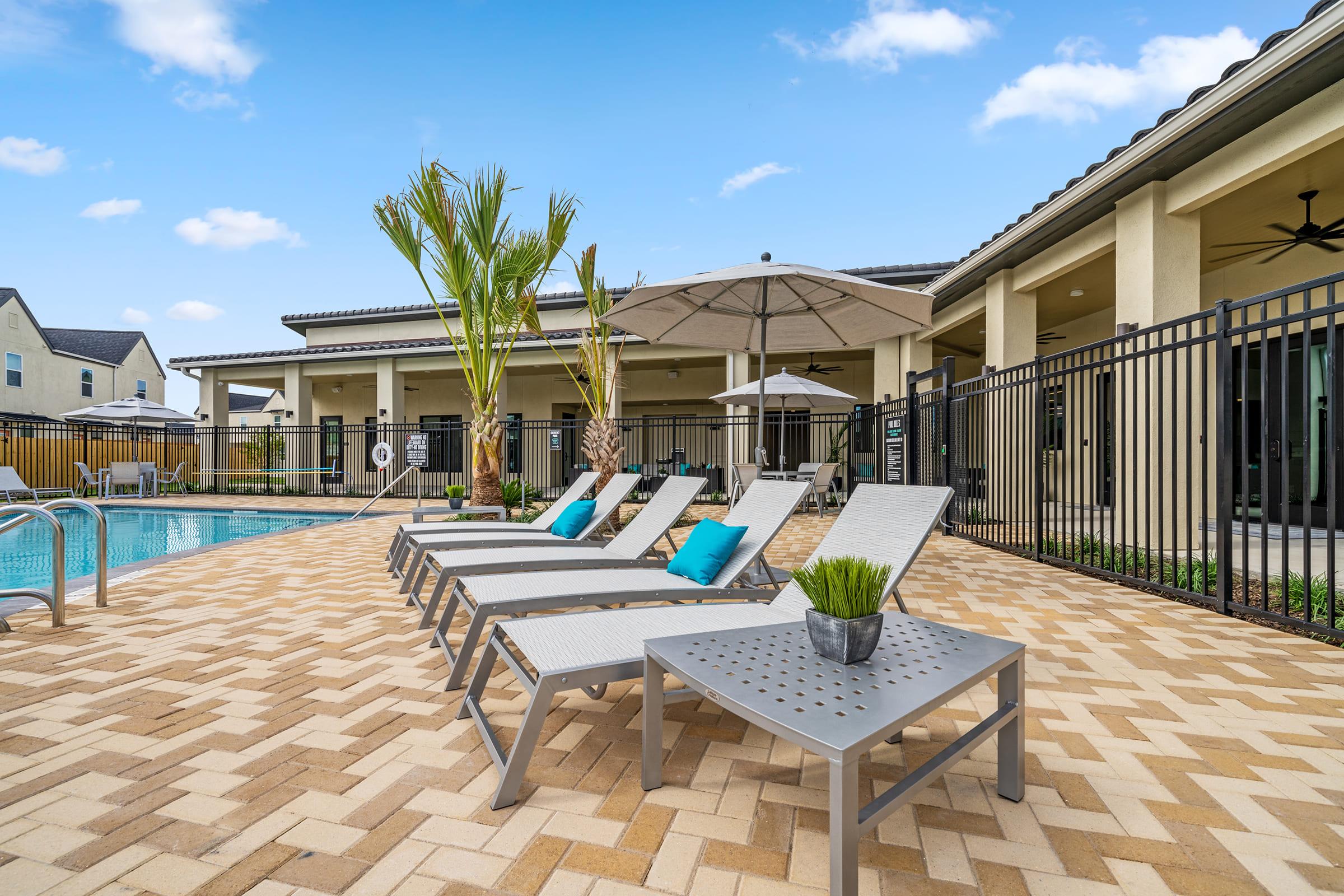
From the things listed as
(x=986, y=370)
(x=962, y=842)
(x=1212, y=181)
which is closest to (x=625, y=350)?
(x=986, y=370)

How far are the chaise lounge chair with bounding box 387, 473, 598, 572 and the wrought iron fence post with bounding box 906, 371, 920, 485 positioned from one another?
462 centimetres

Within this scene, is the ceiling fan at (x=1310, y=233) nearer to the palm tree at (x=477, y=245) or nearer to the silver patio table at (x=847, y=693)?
the silver patio table at (x=847, y=693)

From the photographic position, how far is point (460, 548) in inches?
156

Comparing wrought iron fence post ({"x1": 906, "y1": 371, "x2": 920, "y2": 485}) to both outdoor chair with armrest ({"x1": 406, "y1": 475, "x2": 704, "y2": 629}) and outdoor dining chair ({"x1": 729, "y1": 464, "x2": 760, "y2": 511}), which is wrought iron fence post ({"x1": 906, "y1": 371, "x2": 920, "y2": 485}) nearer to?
outdoor dining chair ({"x1": 729, "y1": 464, "x2": 760, "y2": 511})

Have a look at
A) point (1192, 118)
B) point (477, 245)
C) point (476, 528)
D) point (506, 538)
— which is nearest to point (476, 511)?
point (476, 528)

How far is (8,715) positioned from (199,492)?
1674 cm

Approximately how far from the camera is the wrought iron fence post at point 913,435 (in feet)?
26.9

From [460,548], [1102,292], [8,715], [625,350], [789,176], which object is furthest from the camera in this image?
[789,176]

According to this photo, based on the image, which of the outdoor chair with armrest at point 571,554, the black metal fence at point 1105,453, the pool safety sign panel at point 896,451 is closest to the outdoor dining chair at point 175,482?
the black metal fence at point 1105,453

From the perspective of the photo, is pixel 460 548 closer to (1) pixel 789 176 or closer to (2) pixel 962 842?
(2) pixel 962 842

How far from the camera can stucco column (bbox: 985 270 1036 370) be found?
8.91 meters

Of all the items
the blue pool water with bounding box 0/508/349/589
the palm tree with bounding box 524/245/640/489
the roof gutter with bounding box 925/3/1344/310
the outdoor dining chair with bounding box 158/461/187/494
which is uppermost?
the roof gutter with bounding box 925/3/1344/310

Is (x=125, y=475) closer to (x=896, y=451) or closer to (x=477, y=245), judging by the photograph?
(x=477, y=245)

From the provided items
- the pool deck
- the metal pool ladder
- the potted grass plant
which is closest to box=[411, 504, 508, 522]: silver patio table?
the metal pool ladder
